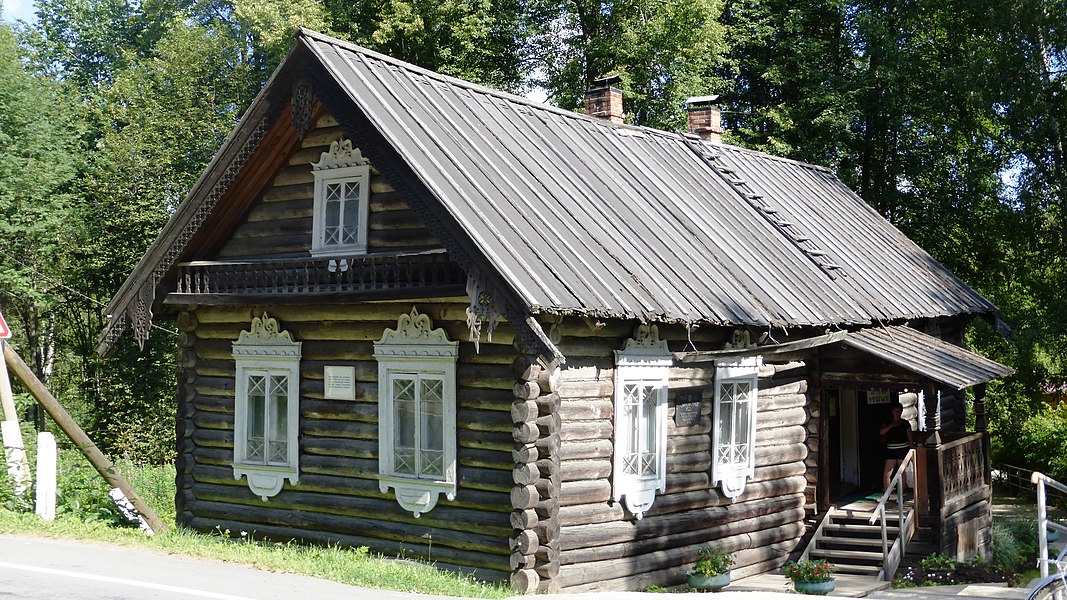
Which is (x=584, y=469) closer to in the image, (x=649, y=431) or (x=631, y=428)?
(x=631, y=428)

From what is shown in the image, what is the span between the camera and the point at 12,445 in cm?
1516

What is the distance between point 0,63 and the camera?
32.5 metres

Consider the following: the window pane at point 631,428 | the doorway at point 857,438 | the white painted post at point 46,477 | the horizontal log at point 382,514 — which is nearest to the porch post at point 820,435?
the doorway at point 857,438

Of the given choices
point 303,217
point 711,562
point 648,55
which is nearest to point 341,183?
point 303,217

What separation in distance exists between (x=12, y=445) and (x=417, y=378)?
18.3 ft

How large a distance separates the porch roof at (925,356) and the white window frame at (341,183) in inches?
277

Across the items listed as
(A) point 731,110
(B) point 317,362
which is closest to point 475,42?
(A) point 731,110

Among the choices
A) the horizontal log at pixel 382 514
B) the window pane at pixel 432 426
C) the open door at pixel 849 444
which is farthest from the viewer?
the open door at pixel 849 444

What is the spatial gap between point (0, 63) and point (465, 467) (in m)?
25.1

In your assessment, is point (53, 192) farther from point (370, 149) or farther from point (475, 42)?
point (370, 149)

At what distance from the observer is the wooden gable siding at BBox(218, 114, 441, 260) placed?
47.8 feet

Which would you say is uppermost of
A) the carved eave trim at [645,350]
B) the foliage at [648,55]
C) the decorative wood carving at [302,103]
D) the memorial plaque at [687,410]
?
the foliage at [648,55]

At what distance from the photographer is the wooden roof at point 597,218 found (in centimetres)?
1329

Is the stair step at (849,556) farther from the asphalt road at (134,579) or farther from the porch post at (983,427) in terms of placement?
the asphalt road at (134,579)
